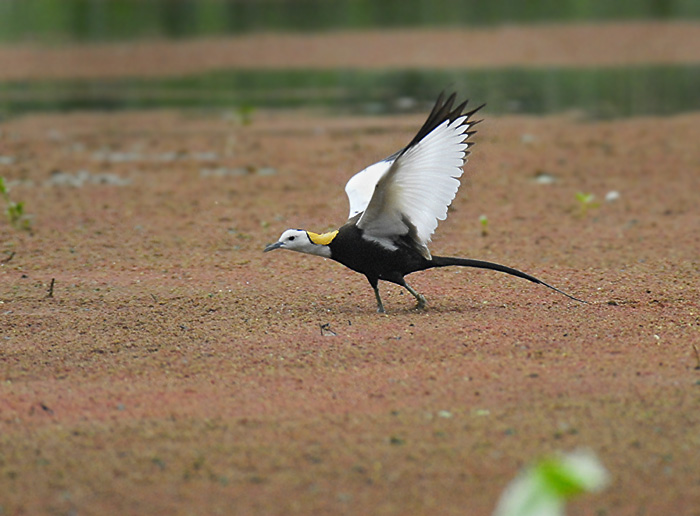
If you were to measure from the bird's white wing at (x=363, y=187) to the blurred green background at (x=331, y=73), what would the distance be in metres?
3.07

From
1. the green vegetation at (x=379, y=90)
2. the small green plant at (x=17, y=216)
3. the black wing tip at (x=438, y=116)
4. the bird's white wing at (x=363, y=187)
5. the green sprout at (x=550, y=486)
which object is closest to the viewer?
the green sprout at (x=550, y=486)

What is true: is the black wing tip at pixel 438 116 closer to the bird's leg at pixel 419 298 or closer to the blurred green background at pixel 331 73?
the bird's leg at pixel 419 298

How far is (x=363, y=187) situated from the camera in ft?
22.1

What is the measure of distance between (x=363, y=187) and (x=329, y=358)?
5.38 feet

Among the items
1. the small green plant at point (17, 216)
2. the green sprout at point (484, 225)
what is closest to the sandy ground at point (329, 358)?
the green sprout at point (484, 225)

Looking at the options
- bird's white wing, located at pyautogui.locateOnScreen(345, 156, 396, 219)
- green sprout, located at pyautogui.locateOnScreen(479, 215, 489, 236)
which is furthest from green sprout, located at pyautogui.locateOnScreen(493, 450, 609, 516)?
green sprout, located at pyautogui.locateOnScreen(479, 215, 489, 236)

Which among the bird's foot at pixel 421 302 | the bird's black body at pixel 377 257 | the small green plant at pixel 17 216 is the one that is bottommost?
the small green plant at pixel 17 216

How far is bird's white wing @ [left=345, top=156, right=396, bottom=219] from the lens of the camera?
6.63 meters

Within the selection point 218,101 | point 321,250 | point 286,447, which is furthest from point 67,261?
point 218,101

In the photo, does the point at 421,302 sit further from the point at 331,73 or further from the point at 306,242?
the point at 331,73

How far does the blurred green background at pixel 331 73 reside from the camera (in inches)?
712

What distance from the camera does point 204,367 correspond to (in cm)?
530

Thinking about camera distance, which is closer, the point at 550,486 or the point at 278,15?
the point at 550,486

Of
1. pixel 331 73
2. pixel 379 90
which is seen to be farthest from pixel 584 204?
pixel 331 73
